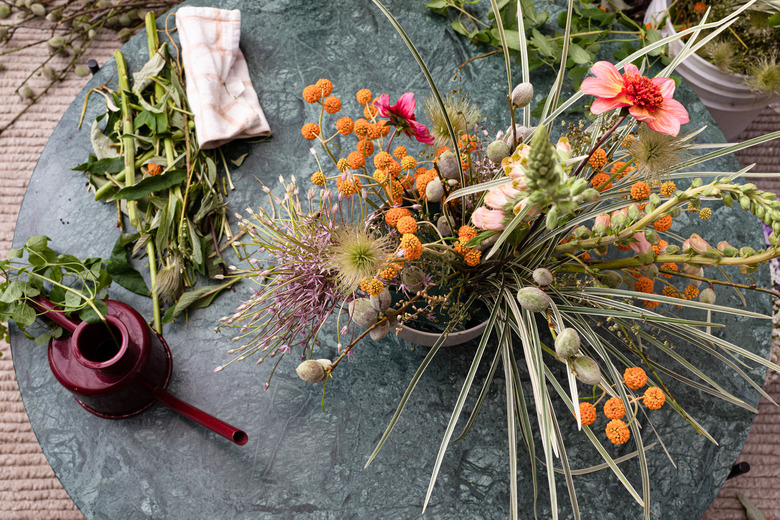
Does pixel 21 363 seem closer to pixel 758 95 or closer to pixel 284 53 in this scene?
pixel 284 53

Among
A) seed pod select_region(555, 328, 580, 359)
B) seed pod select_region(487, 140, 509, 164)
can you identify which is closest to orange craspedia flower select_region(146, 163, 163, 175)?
seed pod select_region(487, 140, 509, 164)

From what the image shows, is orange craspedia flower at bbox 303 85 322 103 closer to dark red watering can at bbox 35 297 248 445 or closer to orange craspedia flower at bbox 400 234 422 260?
orange craspedia flower at bbox 400 234 422 260

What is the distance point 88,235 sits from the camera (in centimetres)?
84

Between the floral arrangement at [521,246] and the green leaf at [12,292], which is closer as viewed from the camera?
the floral arrangement at [521,246]

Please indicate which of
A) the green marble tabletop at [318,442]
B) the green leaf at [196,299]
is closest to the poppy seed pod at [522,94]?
the green marble tabletop at [318,442]

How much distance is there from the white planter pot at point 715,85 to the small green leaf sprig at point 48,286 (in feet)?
3.42

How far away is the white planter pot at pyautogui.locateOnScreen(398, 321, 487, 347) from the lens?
665mm

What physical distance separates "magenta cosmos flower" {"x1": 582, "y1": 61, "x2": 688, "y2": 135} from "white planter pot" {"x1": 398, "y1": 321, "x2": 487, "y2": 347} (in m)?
0.30

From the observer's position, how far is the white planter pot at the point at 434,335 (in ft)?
→ 2.18

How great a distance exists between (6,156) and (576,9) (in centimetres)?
153

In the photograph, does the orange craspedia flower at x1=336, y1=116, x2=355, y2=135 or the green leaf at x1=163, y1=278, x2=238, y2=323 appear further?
the green leaf at x1=163, y1=278, x2=238, y2=323

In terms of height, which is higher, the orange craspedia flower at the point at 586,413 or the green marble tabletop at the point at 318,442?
the orange craspedia flower at the point at 586,413

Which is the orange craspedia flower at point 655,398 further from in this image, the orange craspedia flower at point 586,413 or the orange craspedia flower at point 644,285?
the orange craspedia flower at point 644,285

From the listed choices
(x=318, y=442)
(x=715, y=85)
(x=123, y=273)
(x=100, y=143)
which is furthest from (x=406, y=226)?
(x=715, y=85)
